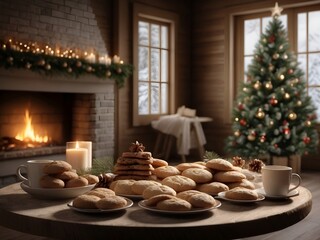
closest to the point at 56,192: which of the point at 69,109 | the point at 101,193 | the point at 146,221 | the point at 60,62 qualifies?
the point at 101,193

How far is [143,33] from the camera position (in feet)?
19.4

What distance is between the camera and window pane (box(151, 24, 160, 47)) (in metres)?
6.07

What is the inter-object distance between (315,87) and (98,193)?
190 inches

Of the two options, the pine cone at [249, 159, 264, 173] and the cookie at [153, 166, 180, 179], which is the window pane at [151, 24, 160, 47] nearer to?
the pine cone at [249, 159, 264, 173]

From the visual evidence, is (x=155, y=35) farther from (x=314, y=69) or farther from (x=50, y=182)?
(x=50, y=182)

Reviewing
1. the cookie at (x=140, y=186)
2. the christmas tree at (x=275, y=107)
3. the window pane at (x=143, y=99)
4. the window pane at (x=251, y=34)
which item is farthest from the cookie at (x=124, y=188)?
the window pane at (x=251, y=34)

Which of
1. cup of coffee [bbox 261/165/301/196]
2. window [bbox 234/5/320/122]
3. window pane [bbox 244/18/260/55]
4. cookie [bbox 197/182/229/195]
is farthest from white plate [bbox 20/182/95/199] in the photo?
window pane [bbox 244/18/260/55]

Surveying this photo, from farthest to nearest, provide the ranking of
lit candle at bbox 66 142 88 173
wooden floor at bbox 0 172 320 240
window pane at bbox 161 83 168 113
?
1. window pane at bbox 161 83 168 113
2. wooden floor at bbox 0 172 320 240
3. lit candle at bbox 66 142 88 173

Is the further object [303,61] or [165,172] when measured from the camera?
[303,61]

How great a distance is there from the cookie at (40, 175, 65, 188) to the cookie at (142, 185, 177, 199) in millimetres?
276

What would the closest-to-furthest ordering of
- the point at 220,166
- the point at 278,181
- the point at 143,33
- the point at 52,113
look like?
the point at 278,181 < the point at 220,166 < the point at 52,113 < the point at 143,33

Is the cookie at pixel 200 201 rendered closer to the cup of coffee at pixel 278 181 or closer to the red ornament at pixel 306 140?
the cup of coffee at pixel 278 181

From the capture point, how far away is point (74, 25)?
4.90 m

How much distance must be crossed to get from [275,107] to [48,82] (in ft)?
8.40
